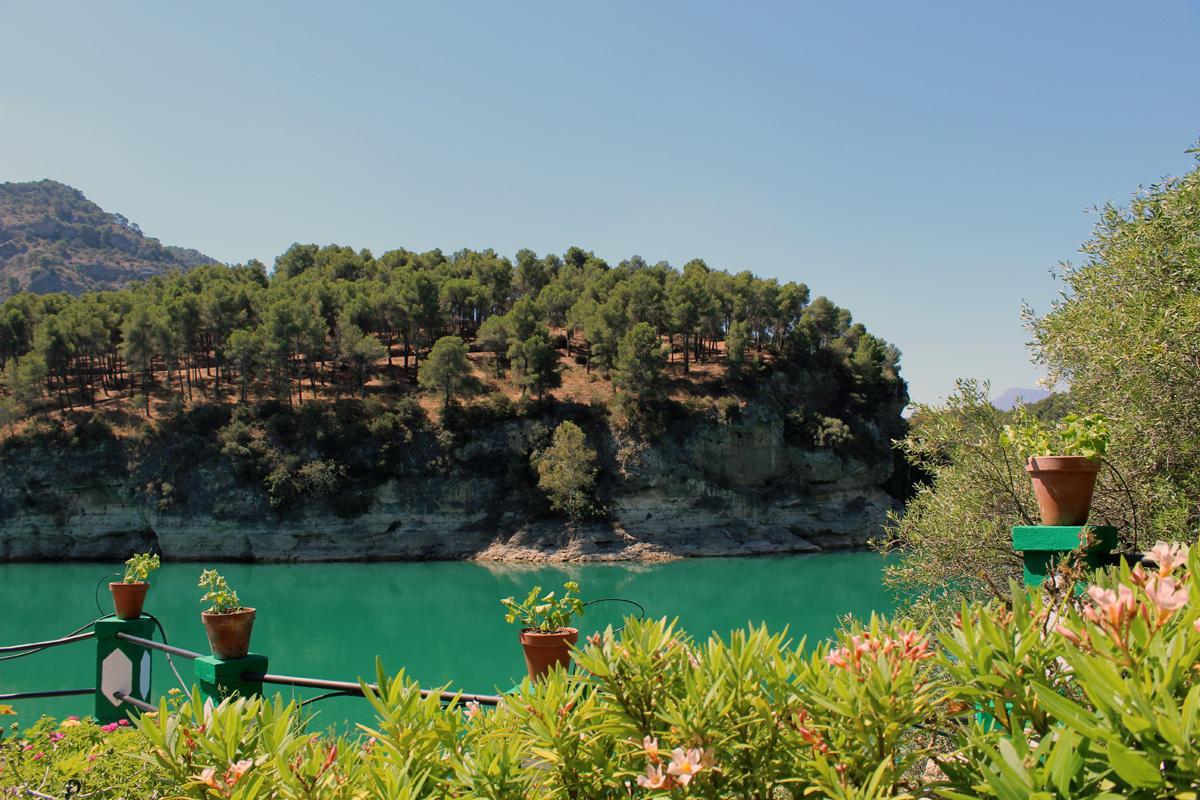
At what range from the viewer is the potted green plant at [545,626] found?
130 inches

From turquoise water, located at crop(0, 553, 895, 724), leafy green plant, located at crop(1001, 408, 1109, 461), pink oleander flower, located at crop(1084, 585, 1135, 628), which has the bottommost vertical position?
turquoise water, located at crop(0, 553, 895, 724)

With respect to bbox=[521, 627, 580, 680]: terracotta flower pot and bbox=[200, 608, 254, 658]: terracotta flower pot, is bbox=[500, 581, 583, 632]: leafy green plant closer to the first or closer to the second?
bbox=[521, 627, 580, 680]: terracotta flower pot

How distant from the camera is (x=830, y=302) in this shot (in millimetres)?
47875

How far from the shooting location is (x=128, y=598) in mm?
4379

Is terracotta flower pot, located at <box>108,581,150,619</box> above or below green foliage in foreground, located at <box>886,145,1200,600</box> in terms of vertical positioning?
below

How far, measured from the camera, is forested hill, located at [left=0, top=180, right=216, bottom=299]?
400 feet

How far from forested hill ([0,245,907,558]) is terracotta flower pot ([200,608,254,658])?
107 ft

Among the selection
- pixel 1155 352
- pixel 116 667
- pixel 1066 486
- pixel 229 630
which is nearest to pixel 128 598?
pixel 116 667

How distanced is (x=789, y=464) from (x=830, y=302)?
12168 mm

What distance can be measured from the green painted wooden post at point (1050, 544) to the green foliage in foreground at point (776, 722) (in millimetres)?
1447

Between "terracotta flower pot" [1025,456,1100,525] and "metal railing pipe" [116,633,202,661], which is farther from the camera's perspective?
"metal railing pipe" [116,633,202,661]

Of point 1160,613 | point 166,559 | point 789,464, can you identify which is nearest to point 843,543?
point 789,464

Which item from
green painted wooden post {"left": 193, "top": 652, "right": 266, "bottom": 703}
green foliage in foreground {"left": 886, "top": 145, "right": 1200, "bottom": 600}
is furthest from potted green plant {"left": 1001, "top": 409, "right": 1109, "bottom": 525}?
green painted wooden post {"left": 193, "top": 652, "right": 266, "bottom": 703}

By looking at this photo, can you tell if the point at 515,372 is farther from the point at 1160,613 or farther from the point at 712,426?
the point at 1160,613
